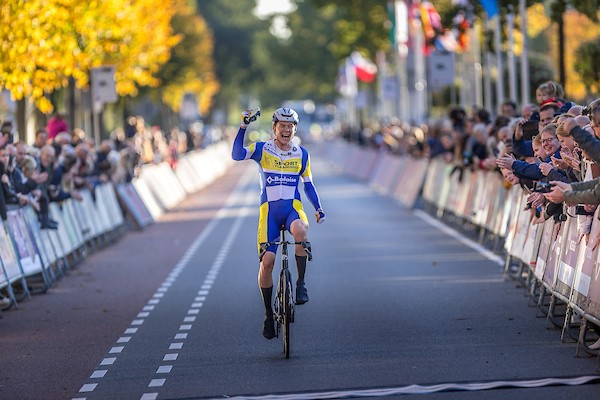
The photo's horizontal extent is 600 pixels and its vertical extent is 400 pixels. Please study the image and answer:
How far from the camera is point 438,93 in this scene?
68188mm

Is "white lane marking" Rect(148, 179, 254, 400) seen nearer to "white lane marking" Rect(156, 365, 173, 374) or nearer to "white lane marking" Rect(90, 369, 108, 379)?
"white lane marking" Rect(156, 365, 173, 374)

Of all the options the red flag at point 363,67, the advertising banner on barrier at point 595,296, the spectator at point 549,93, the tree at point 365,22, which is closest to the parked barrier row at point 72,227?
the spectator at point 549,93

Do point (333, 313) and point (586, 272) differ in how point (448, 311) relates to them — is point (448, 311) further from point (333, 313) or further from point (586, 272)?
point (586, 272)

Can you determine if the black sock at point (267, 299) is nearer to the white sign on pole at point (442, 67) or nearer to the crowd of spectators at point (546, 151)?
the crowd of spectators at point (546, 151)

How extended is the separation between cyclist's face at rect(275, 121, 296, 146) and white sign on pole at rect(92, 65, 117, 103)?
21880 millimetres

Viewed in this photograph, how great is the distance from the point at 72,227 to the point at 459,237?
638cm

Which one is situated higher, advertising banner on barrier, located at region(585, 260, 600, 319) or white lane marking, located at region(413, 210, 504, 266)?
advertising banner on barrier, located at region(585, 260, 600, 319)

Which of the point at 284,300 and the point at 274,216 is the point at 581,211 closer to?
the point at 284,300

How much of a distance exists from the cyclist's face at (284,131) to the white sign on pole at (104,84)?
21.9m

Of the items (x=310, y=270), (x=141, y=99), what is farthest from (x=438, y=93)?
(x=310, y=270)

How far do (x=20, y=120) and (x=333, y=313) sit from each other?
1651cm

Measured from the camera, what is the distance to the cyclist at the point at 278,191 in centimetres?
1377

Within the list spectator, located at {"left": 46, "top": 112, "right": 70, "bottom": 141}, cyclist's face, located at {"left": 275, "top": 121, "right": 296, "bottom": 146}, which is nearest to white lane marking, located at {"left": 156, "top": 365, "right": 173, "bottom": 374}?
cyclist's face, located at {"left": 275, "top": 121, "right": 296, "bottom": 146}

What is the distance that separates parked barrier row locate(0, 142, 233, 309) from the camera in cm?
1866
